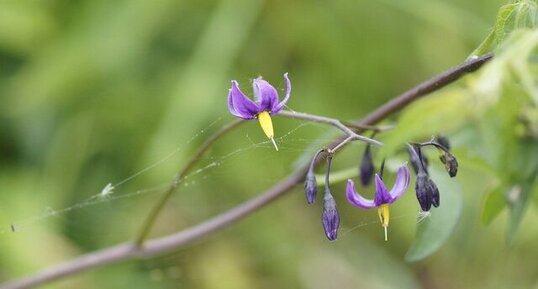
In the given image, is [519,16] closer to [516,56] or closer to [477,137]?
[516,56]

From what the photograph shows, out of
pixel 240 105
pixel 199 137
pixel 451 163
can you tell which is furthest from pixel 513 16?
pixel 199 137

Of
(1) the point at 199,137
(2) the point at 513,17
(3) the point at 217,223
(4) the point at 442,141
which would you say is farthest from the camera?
(1) the point at 199,137

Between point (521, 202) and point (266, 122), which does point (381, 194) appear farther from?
point (521, 202)

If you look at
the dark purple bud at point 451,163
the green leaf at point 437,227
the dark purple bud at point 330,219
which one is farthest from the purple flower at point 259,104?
the green leaf at point 437,227

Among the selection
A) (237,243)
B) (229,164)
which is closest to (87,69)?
(229,164)

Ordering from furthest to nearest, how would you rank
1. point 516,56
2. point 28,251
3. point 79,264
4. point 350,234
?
point 350,234 → point 28,251 → point 79,264 → point 516,56

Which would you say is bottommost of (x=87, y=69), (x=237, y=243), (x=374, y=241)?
(x=374, y=241)
